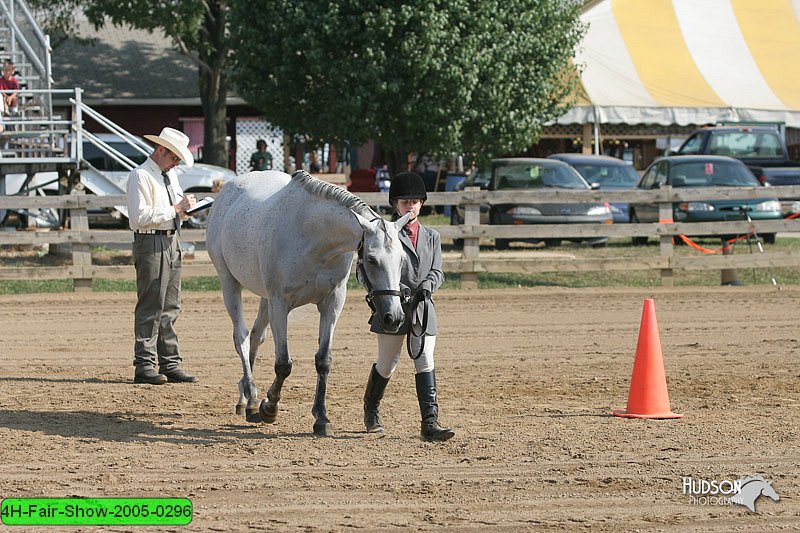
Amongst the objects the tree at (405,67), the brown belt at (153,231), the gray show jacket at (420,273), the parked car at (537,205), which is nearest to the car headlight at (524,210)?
the parked car at (537,205)

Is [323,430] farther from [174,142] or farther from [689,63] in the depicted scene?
[689,63]

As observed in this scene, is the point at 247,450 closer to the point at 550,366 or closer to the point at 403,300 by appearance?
the point at 403,300

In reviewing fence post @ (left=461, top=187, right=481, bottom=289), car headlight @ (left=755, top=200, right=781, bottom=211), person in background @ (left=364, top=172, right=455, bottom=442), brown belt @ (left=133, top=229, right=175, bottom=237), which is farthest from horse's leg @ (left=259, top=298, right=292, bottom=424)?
car headlight @ (left=755, top=200, right=781, bottom=211)

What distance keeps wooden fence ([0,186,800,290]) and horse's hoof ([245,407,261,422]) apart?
26.4 feet

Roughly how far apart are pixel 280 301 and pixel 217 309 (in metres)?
7.00

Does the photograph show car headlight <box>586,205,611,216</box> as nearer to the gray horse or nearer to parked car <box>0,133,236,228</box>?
parked car <box>0,133,236,228</box>

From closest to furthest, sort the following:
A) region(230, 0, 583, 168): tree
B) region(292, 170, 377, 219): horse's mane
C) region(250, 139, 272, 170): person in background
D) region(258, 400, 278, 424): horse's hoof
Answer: region(292, 170, 377, 219): horse's mane → region(258, 400, 278, 424): horse's hoof → region(230, 0, 583, 168): tree → region(250, 139, 272, 170): person in background

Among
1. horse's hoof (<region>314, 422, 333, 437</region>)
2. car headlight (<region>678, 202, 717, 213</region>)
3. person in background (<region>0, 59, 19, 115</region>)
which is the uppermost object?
person in background (<region>0, 59, 19, 115</region>)

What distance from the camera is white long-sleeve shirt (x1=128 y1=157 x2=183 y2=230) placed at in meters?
9.62

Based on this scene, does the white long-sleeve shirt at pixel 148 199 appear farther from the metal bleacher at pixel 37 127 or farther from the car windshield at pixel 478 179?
the car windshield at pixel 478 179

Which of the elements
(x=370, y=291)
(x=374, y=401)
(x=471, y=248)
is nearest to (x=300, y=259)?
(x=370, y=291)

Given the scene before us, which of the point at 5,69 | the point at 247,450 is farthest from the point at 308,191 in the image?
the point at 5,69

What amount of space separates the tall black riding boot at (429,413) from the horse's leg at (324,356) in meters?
0.66

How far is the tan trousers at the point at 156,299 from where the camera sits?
9.95 m
